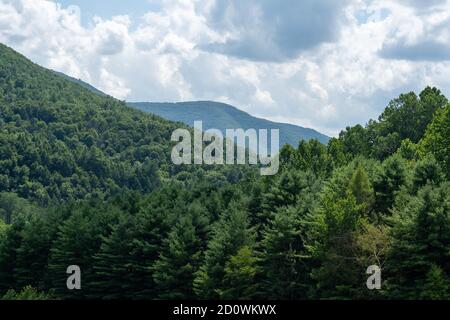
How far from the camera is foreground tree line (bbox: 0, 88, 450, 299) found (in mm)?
49219

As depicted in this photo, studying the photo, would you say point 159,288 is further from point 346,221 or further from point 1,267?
point 1,267

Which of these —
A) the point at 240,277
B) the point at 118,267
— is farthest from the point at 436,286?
the point at 118,267

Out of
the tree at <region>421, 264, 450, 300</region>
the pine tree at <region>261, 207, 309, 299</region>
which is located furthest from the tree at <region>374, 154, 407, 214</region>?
the tree at <region>421, 264, 450, 300</region>

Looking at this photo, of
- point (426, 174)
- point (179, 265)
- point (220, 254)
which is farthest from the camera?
point (179, 265)

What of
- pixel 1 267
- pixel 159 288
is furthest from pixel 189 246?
pixel 1 267

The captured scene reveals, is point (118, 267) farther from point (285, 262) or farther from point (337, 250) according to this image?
point (337, 250)

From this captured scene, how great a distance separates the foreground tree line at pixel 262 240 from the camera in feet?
161

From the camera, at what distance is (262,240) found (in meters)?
59.5

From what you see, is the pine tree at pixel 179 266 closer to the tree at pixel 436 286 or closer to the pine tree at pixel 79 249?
the pine tree at pixel 79 249

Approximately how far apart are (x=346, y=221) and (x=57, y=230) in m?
37.7

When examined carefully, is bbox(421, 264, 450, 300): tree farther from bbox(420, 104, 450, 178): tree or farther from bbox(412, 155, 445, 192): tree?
bbox(420, 104, 450, 178): tree

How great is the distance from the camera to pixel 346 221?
52281 millimetres

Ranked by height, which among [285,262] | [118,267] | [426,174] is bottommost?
[118,267]
